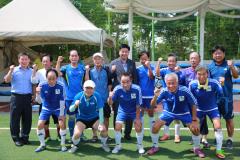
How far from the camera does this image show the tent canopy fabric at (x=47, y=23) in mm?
12359

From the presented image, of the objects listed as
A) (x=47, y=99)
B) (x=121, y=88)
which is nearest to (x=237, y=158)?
(x=121, y=88)

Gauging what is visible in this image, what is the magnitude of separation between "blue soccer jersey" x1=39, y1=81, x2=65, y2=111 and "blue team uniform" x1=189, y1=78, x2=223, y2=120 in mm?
2340

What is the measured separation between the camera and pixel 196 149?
655 centimetres

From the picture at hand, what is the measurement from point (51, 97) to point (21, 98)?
64 cm

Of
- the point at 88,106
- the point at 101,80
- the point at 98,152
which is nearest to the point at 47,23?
the point at 101,80

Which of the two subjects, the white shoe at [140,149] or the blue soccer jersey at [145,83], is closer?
the white shoe at [140,149]

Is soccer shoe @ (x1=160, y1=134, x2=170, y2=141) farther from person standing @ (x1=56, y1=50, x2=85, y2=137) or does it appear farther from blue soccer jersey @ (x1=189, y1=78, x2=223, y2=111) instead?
person standing @ (x1=56, y1=50, x2=85, y2=137)

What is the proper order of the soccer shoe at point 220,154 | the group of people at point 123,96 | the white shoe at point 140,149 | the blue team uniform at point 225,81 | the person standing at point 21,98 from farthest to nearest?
the person standing at point 21,98, the blue team uniform at point 225,81, the white shoe at point 140,149, the group of people at point 123,96, the soccer shoe at point 220,154

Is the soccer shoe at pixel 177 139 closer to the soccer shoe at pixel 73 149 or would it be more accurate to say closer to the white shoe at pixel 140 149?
the white shoe at pixel 140 149

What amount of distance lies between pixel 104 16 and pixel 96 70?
11.3 meters

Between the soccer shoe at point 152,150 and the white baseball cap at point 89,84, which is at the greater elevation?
the white baseball cap at point 89,84

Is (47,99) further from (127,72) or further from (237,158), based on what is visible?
(237,158)

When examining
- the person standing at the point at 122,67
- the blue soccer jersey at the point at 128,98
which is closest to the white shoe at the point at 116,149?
the blue soccer jersey at the point at 128,98

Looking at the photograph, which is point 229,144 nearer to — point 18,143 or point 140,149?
point 140,149
